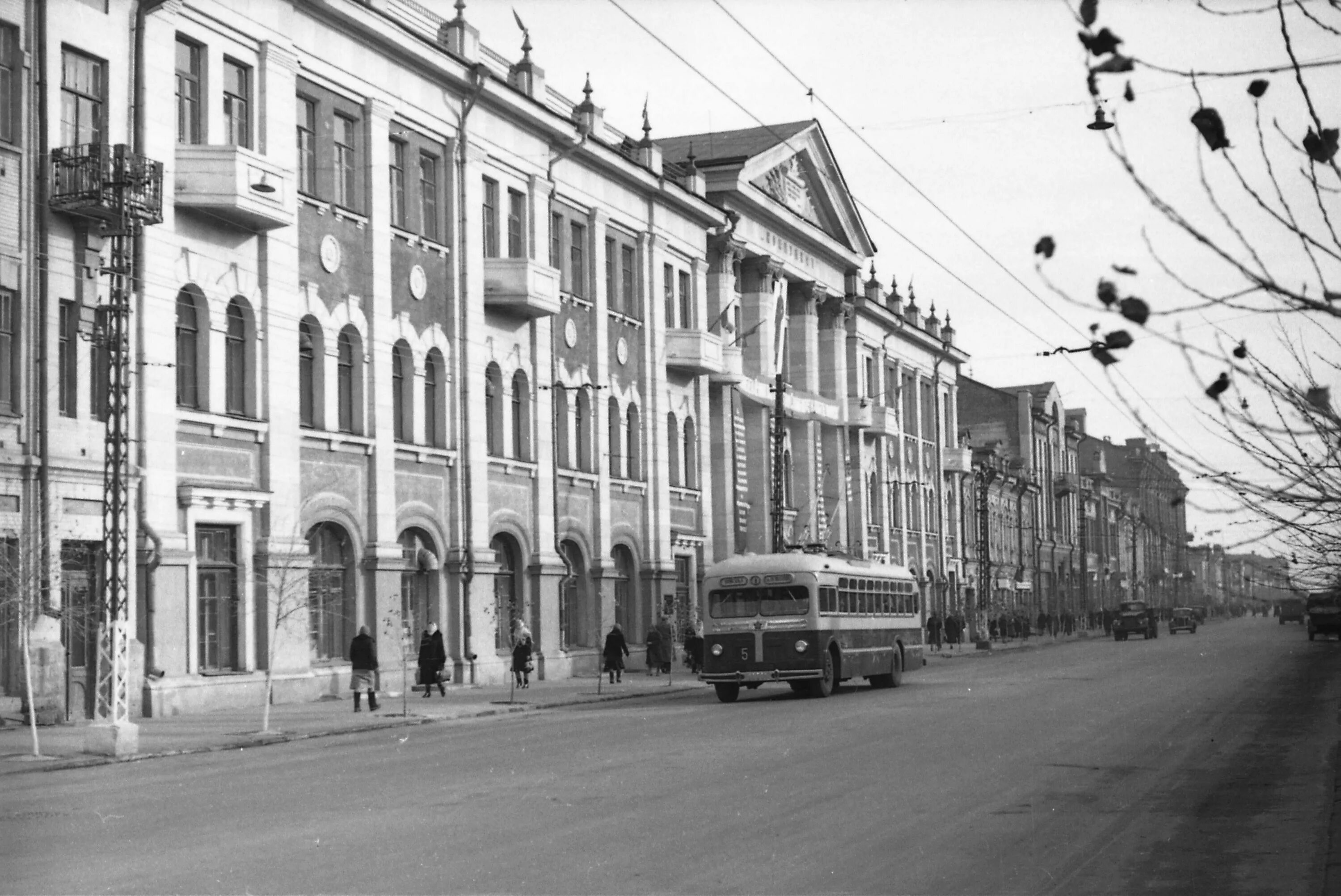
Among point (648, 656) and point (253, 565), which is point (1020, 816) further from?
point (648, 656)

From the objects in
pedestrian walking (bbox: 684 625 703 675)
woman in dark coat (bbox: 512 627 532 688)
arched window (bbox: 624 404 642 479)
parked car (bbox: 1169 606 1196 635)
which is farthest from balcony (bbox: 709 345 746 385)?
parked car (bbox: 1169 606 1196 635)

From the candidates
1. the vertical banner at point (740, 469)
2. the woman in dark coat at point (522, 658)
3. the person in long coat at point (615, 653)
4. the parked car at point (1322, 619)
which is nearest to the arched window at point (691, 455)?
the vertical banner at point (740, 469)

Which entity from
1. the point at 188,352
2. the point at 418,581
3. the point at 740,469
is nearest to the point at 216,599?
the point at 188,352

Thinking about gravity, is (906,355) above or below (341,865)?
above

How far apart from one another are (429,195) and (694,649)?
1477cm

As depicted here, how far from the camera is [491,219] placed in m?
44.6

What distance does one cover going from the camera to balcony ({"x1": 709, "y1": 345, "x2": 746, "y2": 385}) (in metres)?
59.2

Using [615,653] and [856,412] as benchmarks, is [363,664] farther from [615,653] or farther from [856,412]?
[856,412]

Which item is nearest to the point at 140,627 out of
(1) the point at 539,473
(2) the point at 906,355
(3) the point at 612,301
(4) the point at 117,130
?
(4) the point at 117,130

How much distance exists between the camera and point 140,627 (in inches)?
1208

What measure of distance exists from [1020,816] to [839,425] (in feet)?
195

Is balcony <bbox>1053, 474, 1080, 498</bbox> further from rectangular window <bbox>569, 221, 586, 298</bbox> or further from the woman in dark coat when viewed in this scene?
the woman in dark coat

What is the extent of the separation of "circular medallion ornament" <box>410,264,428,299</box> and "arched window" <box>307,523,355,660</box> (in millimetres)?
6295

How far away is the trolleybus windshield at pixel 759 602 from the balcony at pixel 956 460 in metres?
A: 57.0
